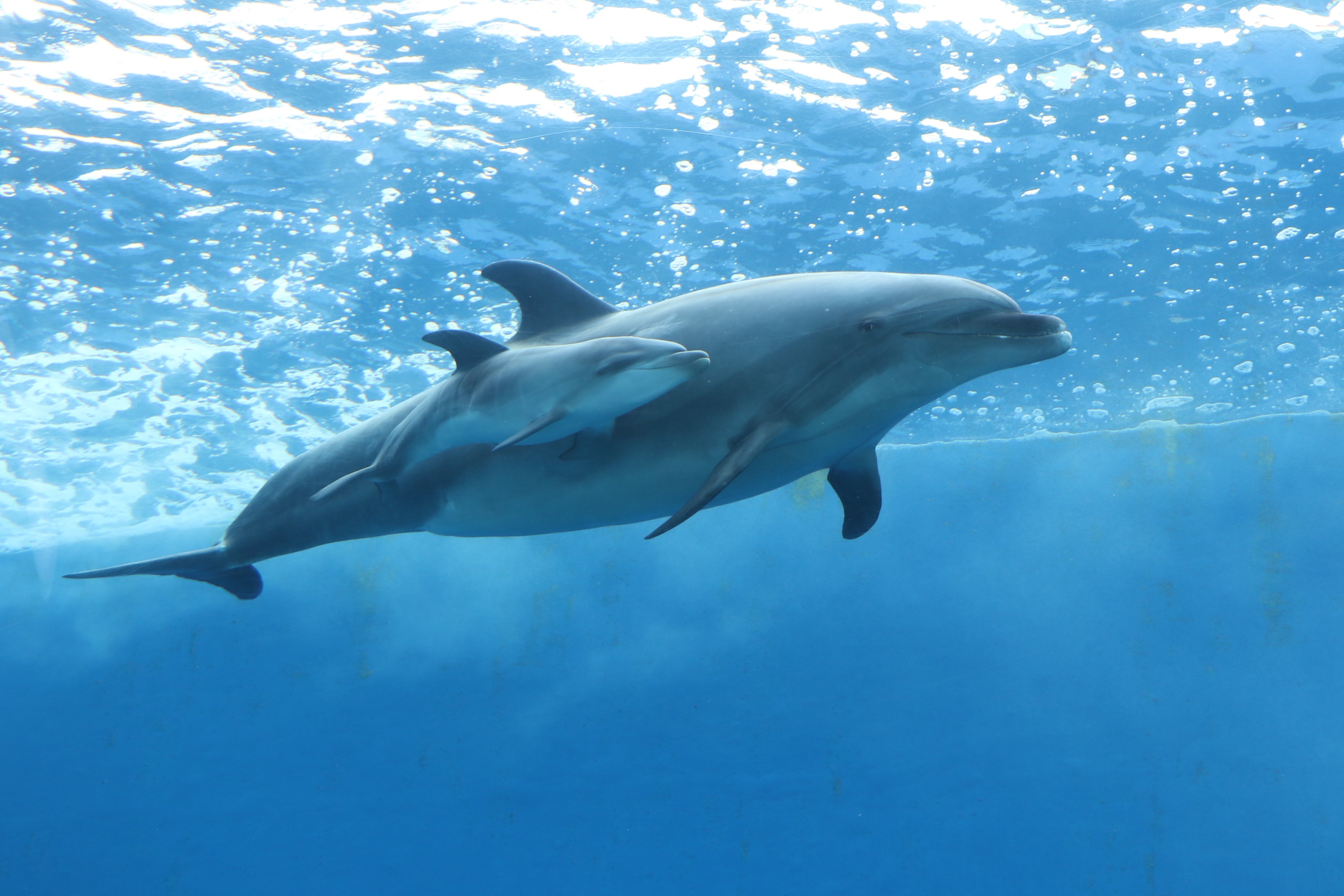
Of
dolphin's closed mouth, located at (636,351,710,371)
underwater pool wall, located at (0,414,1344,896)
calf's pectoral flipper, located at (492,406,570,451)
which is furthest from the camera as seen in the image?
underwater pool wall, located at (0,414,1344,896)

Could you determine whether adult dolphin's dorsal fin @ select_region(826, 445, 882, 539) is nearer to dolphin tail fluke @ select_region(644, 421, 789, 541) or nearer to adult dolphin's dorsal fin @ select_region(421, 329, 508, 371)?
dolphin tail fluke @ select_region(644, 421, 789, 541)

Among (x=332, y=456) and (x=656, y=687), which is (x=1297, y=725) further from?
(x=332, y=456)

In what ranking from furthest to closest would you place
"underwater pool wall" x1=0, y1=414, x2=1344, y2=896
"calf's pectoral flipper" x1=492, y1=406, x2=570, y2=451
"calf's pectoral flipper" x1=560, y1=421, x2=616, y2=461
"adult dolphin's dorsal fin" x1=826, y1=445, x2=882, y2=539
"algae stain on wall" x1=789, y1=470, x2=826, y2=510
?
"algae stain on wall" x1=789, y1=470, x2=826, y2=510 < "underwater pool wall" x1=0, y1=414, x2=1344, y2=896 < "adult dolphin's dorsal fin" x1=826, y1=445, x2=882, y2=539 < "calf's pectoral flipper" x1=560, y1=421, x2=616, y2=461 < "calf's pectoral flipper" x1=492, y1=406, x2=570, y2=451

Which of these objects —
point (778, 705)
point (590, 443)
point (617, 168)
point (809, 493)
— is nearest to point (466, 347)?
point (590, 443)

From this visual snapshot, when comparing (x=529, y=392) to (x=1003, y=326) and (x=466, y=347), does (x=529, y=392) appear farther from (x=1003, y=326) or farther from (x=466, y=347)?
(x=1003, y=326)

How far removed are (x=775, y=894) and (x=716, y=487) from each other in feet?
50.6

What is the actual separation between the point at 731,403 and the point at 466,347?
1212 mm

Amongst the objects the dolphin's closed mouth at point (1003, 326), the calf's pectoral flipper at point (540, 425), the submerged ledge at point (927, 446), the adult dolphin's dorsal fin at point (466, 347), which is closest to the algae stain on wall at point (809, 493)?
the submerged ledge at point (927, 446)

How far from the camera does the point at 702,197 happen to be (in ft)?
34.8

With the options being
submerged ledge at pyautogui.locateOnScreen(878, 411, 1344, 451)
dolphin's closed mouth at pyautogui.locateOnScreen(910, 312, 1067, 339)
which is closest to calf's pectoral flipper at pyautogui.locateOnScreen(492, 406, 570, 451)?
dolphin's closed mouth at pyautogui.locateOnScreen(910, 312, 1067, 339)

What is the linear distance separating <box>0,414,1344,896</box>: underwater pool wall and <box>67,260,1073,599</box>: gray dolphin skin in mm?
13675

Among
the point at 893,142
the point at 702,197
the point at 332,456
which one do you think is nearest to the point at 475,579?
the point at 702,197

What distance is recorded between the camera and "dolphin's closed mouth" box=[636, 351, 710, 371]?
2518 mm

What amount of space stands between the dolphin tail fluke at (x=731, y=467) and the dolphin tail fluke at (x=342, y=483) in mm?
1829
